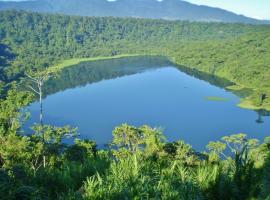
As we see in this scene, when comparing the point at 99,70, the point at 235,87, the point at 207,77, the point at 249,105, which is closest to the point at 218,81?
the point at 207,77

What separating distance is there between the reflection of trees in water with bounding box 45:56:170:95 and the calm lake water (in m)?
0.33

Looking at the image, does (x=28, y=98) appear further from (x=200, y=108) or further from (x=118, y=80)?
(x=118, y=80)

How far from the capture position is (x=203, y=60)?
153125 mm

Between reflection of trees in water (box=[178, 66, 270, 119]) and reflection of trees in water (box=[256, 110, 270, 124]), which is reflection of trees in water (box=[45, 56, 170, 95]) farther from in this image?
reflection of trees in water (box=[256, 110, 270, 124])

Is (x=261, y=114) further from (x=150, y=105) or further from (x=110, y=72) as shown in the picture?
(x=110, y=72)

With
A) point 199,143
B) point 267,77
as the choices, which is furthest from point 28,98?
point 267,77

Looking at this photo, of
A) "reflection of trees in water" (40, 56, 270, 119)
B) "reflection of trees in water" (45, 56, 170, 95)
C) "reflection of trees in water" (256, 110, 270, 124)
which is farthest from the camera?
"reflection of trees in water" (45, 56, 170, 95)

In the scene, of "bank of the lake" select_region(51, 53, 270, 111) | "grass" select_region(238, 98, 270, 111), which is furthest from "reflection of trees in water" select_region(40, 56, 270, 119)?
"grass" select_region(238, 98, 270, 111)

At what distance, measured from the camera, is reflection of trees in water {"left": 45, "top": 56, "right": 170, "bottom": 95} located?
121281mm

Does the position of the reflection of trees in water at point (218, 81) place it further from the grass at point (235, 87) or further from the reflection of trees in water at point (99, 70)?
the reflection of trees in water at point (99, 70)

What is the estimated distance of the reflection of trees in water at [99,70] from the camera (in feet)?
398

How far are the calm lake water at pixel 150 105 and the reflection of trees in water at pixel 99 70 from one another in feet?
1.07

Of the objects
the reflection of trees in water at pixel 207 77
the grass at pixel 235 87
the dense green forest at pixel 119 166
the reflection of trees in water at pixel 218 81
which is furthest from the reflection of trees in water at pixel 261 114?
the reflection of trees in water at pixel 207 77

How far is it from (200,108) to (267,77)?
32.8m
